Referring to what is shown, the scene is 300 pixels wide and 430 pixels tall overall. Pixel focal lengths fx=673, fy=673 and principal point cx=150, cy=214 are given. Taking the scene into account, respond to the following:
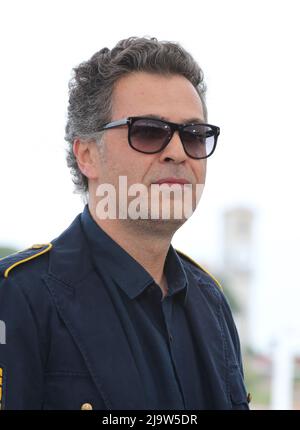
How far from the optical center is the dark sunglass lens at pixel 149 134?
257 cm

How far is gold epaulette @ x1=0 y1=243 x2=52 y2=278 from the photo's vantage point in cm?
239

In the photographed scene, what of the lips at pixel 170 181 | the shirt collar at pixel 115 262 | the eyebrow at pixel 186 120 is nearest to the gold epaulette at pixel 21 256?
the shirt collar at pixel 115 262

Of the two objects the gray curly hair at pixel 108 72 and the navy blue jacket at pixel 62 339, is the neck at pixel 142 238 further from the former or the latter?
the gray curly hair at pixel 108 72

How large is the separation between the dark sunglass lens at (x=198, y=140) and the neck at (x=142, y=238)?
33 cm

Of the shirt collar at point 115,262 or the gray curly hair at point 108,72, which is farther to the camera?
the gray curly hair at point 108,72

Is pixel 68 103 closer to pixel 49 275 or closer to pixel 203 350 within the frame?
pixel 49 275

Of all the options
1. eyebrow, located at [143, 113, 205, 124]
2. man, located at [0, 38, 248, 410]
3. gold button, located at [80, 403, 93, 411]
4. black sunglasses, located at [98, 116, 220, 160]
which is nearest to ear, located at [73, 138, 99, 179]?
man, located at [0, 38, 248, 410]

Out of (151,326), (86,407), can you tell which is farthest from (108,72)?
(86,407)

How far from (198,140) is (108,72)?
467 millimetres

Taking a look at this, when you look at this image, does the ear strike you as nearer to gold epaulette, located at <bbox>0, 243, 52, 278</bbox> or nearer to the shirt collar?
the shirt collar

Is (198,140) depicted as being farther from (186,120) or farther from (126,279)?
(126,279)

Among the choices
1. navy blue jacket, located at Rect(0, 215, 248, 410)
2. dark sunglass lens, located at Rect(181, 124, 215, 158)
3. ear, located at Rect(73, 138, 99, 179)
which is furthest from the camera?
ear, located at Rect(73, 138, 99, 179)

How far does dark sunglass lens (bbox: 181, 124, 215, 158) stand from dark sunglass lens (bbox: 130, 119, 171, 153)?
0.09 meters

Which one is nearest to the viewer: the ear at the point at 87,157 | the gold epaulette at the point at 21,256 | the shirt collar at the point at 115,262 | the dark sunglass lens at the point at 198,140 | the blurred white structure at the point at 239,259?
the gold epaulette at the point at 21,256
